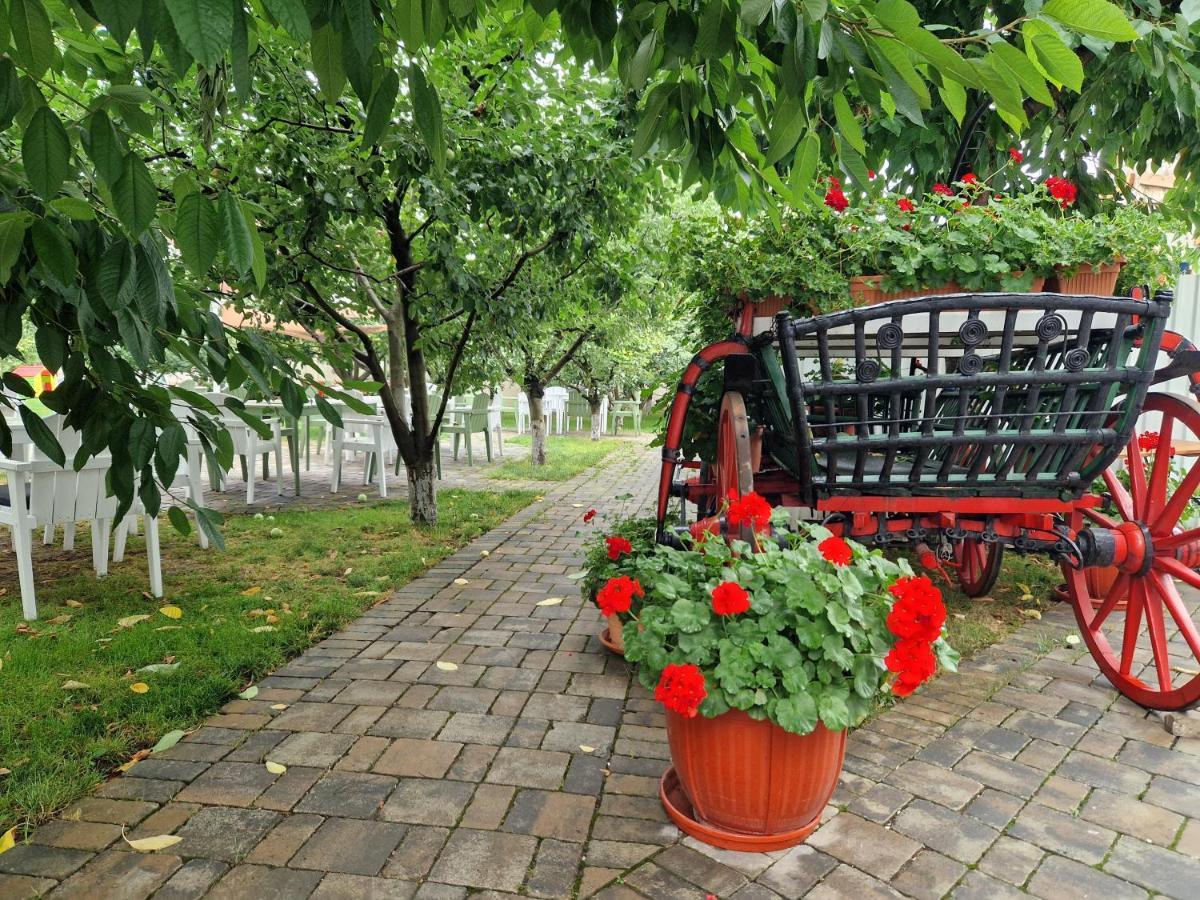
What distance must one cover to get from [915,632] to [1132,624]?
5.21ft

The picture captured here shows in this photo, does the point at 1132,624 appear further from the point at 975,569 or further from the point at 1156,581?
the point at 975,569

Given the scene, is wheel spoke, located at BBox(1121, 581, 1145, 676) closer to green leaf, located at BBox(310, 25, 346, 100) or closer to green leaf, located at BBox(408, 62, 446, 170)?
green leaf, located at BBox(408, 62, 446, 170)

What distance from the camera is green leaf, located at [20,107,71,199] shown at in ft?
3.40

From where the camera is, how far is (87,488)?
3.92 m

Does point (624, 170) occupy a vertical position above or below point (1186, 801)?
above

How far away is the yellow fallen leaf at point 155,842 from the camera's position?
1.91 metres

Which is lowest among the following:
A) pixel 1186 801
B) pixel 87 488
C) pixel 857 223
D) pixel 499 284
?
pixel 1186 801

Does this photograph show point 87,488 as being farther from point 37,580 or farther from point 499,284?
point 499,284

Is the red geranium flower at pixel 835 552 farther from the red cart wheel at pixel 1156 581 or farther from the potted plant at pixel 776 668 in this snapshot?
the red cart wheel at pixel 1156 581

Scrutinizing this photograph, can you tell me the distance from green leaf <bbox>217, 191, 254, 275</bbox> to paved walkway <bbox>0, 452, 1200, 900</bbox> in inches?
56.4

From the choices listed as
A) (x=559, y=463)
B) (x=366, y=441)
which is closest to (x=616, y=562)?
(x=366, y=441)

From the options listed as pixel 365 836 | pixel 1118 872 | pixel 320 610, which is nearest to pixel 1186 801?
pixel 1118 872

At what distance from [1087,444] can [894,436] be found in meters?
0.55

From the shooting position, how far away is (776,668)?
5.94 ft
